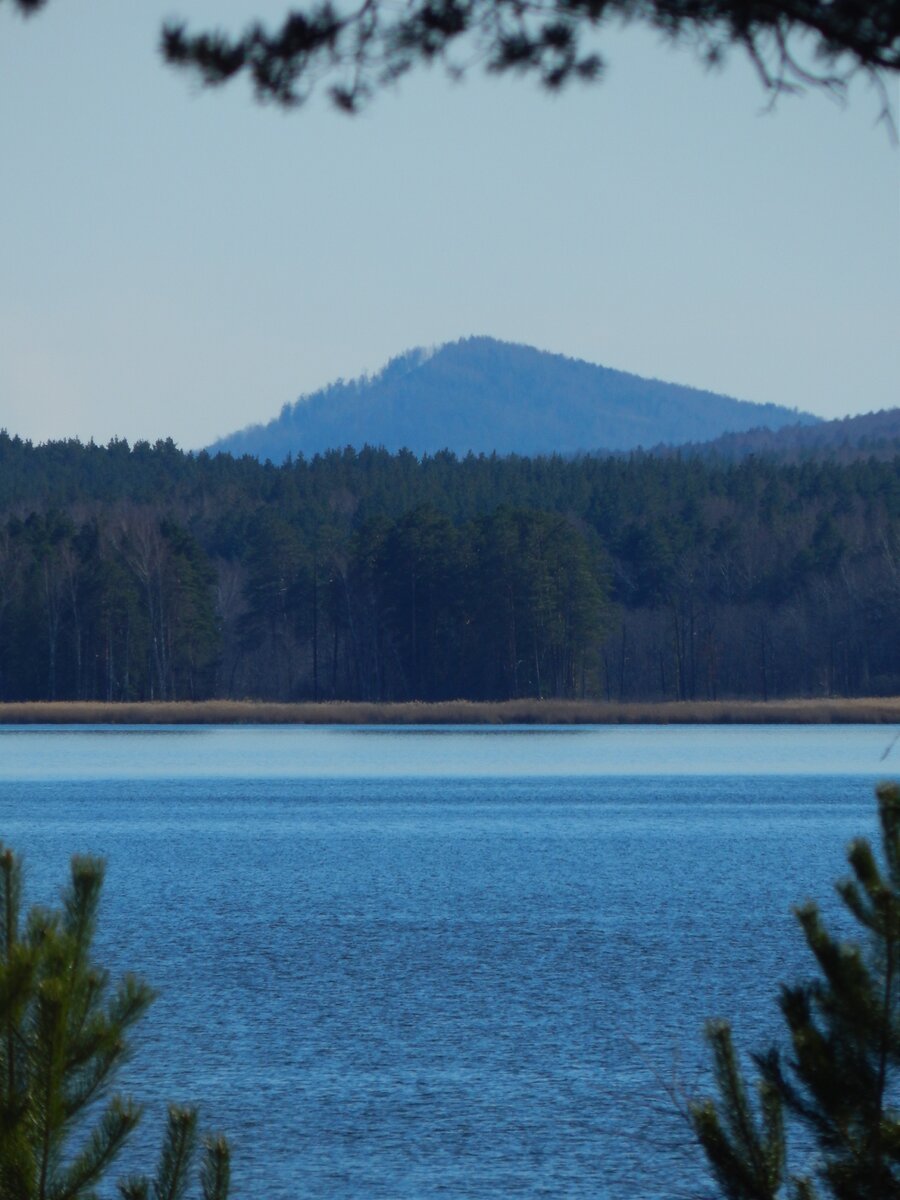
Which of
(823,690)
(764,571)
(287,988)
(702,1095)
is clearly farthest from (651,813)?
(764,571)

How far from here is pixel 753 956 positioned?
54.0ft

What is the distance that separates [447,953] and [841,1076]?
35.2 feet

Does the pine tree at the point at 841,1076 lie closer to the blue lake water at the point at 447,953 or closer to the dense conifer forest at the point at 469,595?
the blue lake water at the point at 447,953

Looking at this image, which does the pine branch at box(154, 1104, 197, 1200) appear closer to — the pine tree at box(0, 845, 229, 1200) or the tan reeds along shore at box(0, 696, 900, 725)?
the pine tree at box(0, 845, 229, 1200)

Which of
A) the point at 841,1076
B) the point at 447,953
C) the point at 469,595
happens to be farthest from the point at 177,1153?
the point at 469,595

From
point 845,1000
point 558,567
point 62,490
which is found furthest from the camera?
point 62,490

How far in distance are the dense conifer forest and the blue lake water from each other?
40.6 meters

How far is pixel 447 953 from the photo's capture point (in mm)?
16672

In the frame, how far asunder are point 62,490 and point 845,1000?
108m

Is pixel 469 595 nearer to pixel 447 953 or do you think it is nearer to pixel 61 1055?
pixel 447 953

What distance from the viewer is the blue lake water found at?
10344 mm

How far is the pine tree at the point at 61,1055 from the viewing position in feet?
18.6

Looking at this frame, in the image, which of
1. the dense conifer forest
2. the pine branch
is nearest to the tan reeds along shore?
the dense conifer forest

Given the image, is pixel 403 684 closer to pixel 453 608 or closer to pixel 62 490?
pixel 453 608
